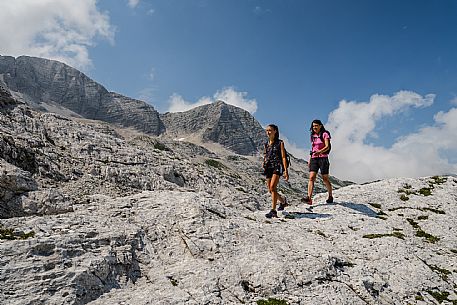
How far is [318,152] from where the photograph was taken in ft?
68.0

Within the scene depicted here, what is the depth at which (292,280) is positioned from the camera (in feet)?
38.8

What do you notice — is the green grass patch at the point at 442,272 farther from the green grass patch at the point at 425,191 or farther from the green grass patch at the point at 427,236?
the green grass patch at the point at 425,191

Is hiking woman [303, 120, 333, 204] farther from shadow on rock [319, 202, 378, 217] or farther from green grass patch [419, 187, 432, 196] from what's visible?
green grass patch [419, 187, 432, 196]

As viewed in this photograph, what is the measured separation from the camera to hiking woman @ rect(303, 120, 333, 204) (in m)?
20.6

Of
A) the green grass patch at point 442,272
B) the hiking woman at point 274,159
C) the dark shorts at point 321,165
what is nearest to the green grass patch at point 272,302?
the hiking woman at point 274,159

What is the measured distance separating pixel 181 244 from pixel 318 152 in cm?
1112

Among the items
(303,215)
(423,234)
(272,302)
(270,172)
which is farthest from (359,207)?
(272,302)

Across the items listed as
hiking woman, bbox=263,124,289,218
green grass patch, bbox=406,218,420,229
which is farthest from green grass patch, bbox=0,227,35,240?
green grass patch, bbox=406,218,420,229

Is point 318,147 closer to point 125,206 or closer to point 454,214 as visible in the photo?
point 454,214

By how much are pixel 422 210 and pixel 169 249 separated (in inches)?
715

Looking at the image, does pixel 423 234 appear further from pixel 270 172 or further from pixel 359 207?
pixel 270 172

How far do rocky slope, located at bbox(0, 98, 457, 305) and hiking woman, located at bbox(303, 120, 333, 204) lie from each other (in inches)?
96.2

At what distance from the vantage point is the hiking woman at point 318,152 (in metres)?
20.6

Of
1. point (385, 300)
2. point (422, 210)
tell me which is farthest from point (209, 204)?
point (422, 210)
